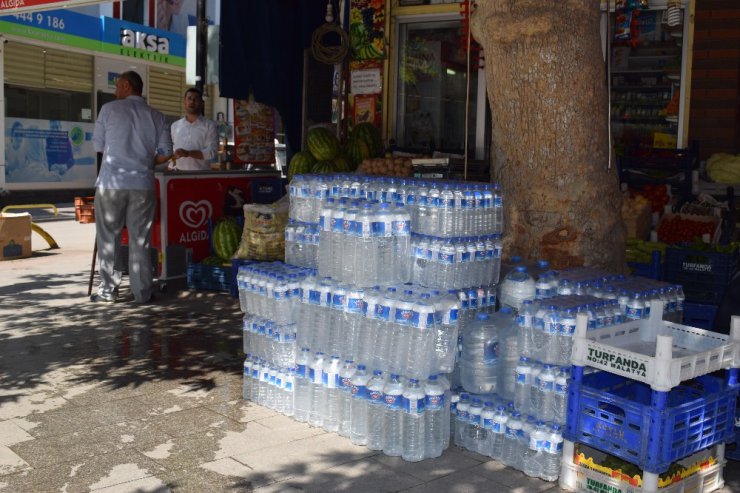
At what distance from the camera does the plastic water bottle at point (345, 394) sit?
527 centimetres

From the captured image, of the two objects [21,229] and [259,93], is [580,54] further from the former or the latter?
[21,229]

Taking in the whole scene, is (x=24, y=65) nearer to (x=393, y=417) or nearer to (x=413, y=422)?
(x=393, y=417)

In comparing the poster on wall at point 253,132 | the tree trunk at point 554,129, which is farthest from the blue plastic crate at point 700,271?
the poster on wall at point 253,132

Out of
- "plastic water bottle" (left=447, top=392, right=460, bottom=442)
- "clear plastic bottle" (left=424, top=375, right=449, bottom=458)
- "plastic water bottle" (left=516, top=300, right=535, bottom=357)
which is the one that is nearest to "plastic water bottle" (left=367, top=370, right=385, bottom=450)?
"clear plastic bottle" (left=424, top=375, right=449, bottom=458)

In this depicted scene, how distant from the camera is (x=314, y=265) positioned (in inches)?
232

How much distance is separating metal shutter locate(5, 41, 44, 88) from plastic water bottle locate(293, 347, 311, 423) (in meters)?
18.2

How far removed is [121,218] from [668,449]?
6.64 m

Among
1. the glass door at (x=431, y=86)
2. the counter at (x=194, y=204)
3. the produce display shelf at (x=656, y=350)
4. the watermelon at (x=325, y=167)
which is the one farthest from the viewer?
the glass door at (x=431, y=86)

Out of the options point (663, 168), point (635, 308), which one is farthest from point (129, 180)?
point (663, 168)

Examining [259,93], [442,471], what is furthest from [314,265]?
[259,93]

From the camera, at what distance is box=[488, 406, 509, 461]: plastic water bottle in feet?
16.2

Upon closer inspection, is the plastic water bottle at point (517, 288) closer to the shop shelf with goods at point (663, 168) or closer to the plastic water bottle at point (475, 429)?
the plastic water bottle at point (475, 429)

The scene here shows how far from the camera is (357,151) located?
10711mm

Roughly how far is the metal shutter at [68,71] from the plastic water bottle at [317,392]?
1916 cm
